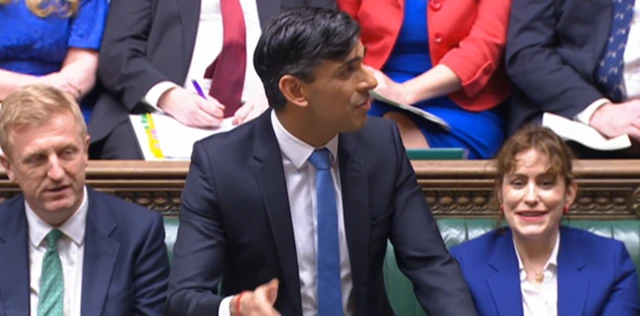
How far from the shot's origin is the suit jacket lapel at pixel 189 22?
9.94 feet

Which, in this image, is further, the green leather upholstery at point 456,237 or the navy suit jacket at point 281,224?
the green leather upholstery at point 456,237

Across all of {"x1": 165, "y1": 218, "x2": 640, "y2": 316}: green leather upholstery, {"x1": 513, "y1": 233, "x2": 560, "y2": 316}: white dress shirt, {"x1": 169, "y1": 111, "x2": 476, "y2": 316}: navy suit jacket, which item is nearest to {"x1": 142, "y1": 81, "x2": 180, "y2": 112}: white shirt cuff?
{"x1": 165, "y1": 218, "x2": 640, "y2": 316}: green leather upholstery

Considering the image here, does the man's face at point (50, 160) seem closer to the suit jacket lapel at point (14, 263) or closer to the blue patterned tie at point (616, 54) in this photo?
the suit jacket lapel at point (14, 263)

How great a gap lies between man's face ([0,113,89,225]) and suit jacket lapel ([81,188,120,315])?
7cm

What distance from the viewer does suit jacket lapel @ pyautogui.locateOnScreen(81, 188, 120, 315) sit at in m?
2.21

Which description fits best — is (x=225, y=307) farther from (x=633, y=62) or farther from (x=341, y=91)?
(x=633, y=62)

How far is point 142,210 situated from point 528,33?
3.84ft

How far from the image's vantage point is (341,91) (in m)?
2.03

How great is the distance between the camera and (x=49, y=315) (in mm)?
2189

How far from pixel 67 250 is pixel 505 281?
861mm

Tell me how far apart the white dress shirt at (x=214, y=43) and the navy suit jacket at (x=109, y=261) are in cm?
74

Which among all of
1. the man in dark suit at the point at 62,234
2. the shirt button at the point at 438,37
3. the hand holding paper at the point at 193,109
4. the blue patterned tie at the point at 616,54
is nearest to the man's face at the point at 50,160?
the man in dark suit at the point at 62,234

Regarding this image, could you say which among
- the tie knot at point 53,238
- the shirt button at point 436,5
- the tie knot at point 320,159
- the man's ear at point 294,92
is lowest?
the tie knot at point 53,238

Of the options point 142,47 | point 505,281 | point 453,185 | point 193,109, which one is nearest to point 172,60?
point 142,47
